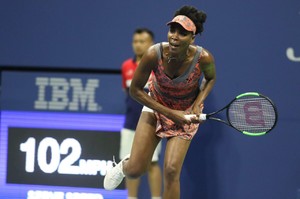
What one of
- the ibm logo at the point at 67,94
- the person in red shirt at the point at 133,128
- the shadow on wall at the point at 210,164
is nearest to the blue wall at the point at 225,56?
the shadow on wall at the point at 210,164

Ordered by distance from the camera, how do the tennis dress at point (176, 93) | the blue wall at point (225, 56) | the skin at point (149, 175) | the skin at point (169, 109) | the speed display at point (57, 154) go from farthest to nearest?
the speed display at point (57, 154), the blue wall at point (225, 56), the skin at point (149, 175), the tennis dress at point (176, 93), the skin at point (169, 109)

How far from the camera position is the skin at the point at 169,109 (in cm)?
382

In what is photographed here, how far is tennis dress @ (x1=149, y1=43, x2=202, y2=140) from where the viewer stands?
397cm

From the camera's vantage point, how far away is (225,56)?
17.2 feet

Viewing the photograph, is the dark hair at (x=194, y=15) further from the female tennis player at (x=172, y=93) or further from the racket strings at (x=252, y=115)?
the racket strings at (x=252, y=115)

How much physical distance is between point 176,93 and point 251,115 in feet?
1.73

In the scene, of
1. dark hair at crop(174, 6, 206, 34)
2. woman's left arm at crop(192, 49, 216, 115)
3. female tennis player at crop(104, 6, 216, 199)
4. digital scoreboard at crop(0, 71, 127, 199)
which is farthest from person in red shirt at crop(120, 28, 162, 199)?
dark hair at crop(174, 6, 206, 34)

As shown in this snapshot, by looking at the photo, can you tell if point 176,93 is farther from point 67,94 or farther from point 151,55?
point 67,94

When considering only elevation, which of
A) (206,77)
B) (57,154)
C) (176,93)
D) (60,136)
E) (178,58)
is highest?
(178,58)

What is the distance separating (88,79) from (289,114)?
178 centimetres

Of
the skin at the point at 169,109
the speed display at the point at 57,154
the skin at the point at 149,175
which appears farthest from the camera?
the speed display at the point at 57,154

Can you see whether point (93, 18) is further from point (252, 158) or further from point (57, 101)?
point (252, 158)

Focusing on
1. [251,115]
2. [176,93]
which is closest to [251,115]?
[251,115]

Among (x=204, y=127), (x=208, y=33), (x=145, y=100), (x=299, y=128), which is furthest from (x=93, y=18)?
(x=299, y=128)
